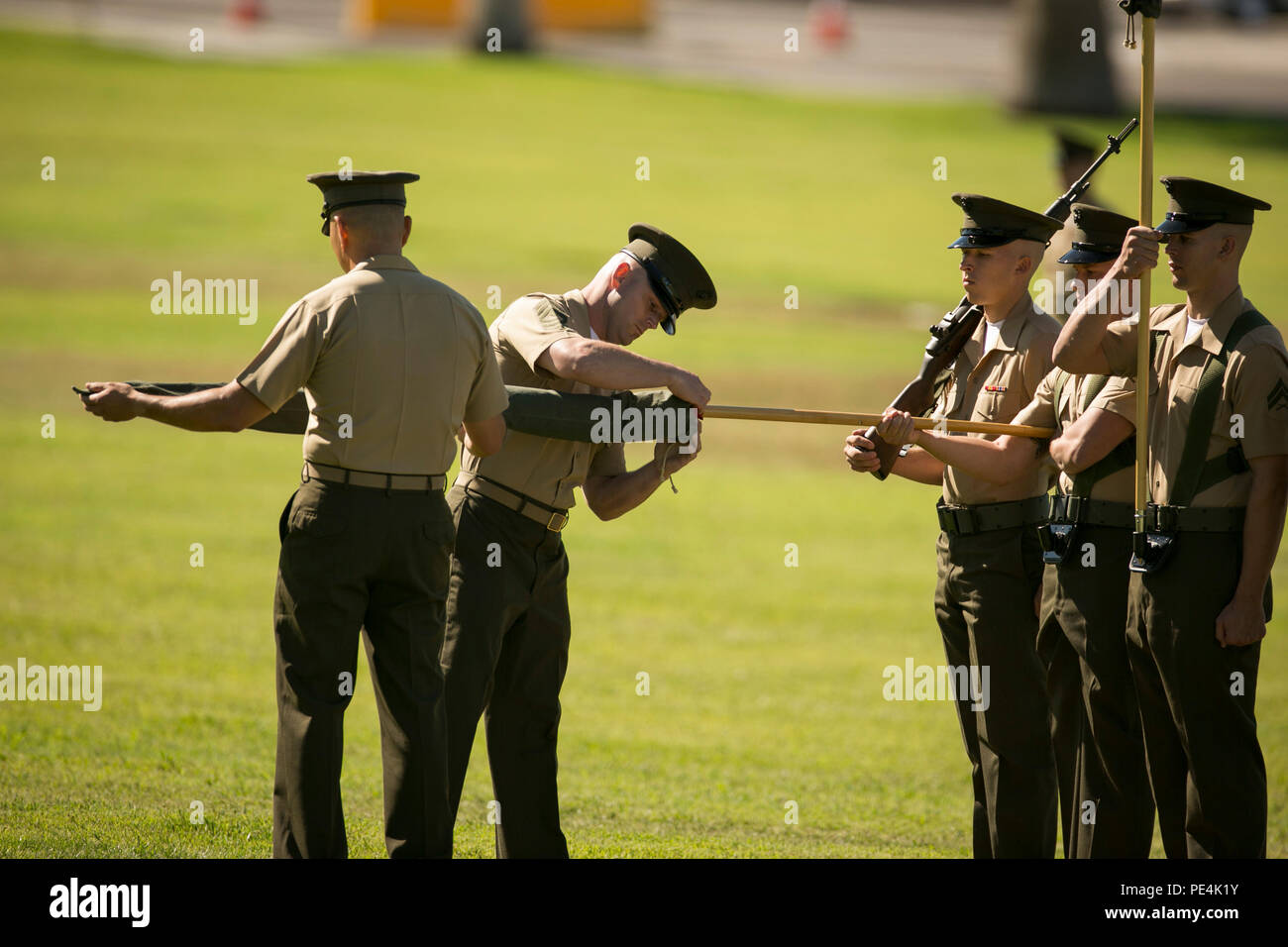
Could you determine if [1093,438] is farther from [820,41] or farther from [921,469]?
[820,41]

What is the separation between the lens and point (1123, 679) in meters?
5.96

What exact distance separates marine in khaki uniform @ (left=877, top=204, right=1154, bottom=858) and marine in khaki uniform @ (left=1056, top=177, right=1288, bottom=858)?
19cm

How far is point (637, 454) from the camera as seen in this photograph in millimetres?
17547

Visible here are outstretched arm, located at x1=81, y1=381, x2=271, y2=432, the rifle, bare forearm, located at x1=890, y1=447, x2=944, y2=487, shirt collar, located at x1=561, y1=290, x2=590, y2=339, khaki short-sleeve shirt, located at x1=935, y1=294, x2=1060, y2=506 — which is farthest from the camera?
bare forearm, located at x1=890, y1=447, x2=944, y2=487

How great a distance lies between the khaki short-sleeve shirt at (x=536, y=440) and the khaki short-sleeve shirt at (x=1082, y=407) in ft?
5.81

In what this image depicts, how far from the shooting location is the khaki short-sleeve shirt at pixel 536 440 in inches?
240

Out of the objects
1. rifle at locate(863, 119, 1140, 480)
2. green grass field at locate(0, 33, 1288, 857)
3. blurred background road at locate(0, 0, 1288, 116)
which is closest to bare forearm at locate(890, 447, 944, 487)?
rifle at locate(863, 119, 1140, 480)

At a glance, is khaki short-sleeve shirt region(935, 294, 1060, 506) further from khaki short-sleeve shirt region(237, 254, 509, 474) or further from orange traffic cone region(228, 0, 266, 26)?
orange traffic cone region(228, 0, 266, 26)

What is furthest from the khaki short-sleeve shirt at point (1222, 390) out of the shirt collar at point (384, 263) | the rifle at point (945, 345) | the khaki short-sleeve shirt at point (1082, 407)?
the shirt collar at point (384, 263)

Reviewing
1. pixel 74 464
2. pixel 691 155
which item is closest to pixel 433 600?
pixel 74 464

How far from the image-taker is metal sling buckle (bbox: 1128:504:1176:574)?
5.66 meters

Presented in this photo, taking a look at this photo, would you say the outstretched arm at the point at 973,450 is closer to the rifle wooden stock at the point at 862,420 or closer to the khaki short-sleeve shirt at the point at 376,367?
the rifle wooden stock at the point at 862,420
